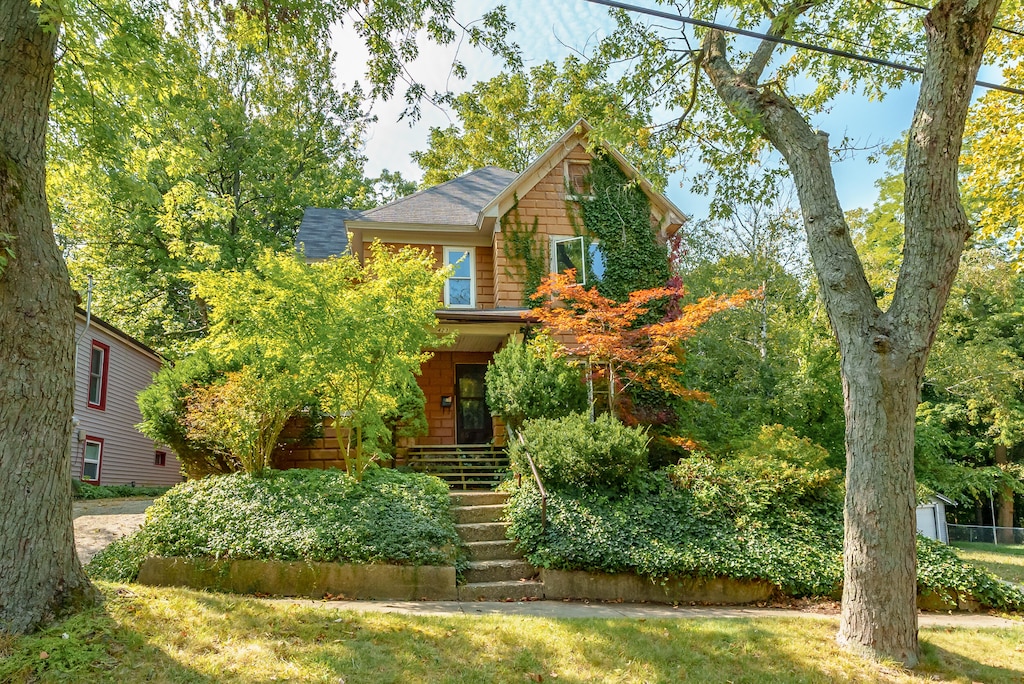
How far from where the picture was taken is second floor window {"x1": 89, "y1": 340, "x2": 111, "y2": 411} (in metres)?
16.0

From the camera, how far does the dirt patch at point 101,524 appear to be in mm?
8203

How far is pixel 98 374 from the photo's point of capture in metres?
16.3

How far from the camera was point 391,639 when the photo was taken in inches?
208

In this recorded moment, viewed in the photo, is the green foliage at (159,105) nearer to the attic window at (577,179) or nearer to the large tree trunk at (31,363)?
the large tree trunk at (31,363)

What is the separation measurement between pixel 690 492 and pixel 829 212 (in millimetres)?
4498

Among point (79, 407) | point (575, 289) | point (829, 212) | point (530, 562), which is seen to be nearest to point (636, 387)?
point (575, 289)

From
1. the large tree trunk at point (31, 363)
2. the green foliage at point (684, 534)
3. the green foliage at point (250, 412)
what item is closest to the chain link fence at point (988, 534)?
the green foliage at point (684, 534)

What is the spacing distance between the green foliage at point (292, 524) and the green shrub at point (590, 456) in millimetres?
1544

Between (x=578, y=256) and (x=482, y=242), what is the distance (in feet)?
8.05

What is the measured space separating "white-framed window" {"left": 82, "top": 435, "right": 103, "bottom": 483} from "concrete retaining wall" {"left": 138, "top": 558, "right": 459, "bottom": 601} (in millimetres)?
10491

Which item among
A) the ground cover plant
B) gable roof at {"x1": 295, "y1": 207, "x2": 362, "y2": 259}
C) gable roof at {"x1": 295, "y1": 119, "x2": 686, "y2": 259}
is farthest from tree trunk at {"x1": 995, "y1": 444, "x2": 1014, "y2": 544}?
gable roof at {"x1": 295, "y1": 207, "x2": 362, "y2": 259}

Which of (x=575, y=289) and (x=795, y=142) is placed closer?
(x=795, y=142)

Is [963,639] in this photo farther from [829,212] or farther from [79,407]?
[79,407]

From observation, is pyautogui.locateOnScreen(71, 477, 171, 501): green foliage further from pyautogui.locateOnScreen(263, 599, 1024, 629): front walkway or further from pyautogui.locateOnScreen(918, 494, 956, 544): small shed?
pyautogui.locateOnScreen(918, 494, 956, 544): small shed
